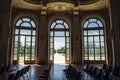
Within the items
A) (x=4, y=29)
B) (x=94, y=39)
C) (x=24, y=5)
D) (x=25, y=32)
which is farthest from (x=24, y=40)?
(x=94, y=39)

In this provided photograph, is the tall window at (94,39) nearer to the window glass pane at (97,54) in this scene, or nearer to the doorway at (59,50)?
the window glass pane at (97,54)

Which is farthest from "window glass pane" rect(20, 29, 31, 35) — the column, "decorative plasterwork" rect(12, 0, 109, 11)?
the column

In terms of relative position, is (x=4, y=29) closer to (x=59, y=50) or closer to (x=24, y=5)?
(x=24, y=5)

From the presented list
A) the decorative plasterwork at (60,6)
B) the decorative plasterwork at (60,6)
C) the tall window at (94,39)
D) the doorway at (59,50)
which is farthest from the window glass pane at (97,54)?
the decorative plasterwork at (60,6)

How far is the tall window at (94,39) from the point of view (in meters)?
18.5

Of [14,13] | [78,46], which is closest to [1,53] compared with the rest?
[14,13]

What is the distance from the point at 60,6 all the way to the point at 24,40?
5.97 m

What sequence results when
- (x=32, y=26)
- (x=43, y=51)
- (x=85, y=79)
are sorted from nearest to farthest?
(x=85, y=79) → (x=43, y=51) → (x=32, y=26)

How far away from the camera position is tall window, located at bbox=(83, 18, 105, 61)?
18531mm

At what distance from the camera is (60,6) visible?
18.0m

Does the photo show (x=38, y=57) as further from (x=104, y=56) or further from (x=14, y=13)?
(x=104, y=56)

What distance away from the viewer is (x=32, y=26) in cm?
1869

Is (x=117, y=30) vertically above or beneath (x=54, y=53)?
above

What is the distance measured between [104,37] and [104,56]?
90.1 inches
